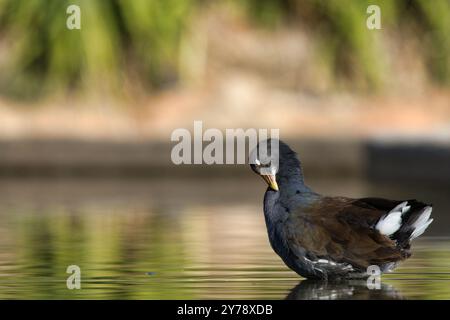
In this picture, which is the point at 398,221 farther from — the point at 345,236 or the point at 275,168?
the point at 275,168

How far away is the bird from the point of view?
8.68 meters

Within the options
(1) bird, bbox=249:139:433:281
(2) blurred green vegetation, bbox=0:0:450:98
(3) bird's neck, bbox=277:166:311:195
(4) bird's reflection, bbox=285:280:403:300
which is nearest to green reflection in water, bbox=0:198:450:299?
(4) bird's reflection, bbox=285:280:403:300

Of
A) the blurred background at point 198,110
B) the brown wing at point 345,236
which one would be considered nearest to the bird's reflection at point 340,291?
the brown wing at point 345,236

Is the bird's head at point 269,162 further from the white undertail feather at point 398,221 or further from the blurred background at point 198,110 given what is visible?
the blurred background at point 198,110

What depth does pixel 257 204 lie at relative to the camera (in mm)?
17359

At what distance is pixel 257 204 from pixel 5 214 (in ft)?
A: 10.1

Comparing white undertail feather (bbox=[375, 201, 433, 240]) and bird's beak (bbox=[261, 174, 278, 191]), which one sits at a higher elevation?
bird's beak (bbox=[261, 174, 278, 191])

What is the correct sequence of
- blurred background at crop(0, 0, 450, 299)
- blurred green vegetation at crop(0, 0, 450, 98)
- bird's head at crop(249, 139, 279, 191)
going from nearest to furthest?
1. bird's head at crop(249, 139, 279, 191)
2. blurred background at crop(0, 0, 450, 299)
3. blurred green vegetation at crop(0, 0, 450, 98)

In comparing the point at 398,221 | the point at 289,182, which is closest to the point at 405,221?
the point at 398,221

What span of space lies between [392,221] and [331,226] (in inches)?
15.1

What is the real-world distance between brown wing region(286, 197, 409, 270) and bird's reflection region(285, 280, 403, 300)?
0.53ft

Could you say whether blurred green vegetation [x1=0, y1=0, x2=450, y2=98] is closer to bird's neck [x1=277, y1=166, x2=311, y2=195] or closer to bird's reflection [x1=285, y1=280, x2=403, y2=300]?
bird's neck [x1=277, y1=166, x2=311, y2=195]

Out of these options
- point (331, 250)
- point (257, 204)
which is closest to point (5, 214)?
point (257, 204)

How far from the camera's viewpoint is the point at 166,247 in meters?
11.9
